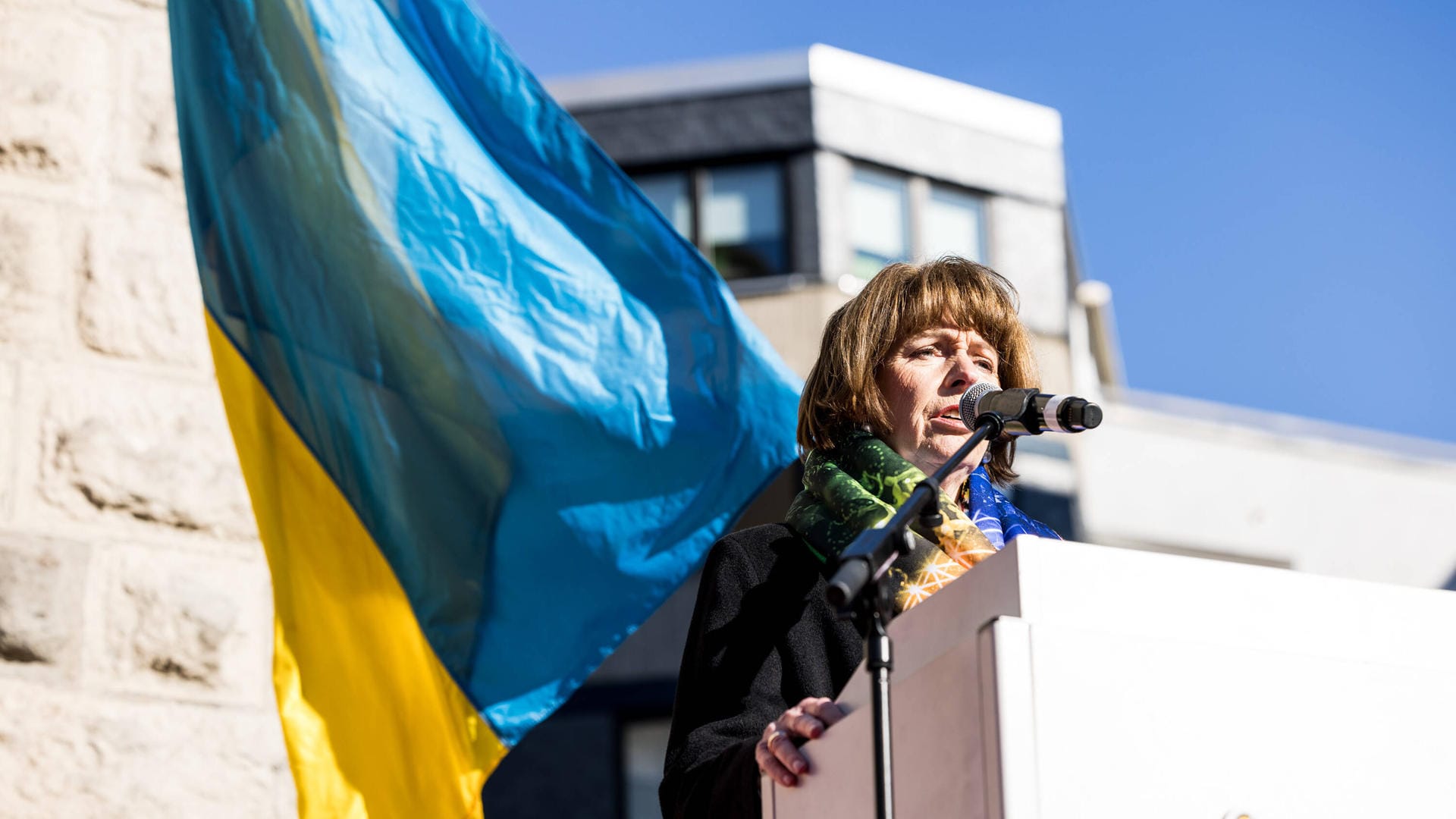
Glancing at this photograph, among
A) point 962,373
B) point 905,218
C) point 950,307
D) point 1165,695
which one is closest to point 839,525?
point 962,373

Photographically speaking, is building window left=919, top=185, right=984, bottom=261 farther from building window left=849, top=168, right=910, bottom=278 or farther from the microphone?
the microphone

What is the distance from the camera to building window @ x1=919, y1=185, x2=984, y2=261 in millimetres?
18422

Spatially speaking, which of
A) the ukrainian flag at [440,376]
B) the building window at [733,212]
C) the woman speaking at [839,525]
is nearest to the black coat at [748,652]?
the woman speaking at [839,525]

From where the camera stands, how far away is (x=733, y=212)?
1795 centimetres

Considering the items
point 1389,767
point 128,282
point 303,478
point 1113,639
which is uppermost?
point 128,282

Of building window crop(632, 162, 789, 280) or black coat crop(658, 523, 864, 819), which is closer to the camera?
black coat crop(658, 523, 864, 819)

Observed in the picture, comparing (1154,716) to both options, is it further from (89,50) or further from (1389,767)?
(89,50)

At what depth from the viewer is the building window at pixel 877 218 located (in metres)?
18.1

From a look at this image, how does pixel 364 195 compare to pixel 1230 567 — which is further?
pixel 364 195

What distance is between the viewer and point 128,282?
403cm

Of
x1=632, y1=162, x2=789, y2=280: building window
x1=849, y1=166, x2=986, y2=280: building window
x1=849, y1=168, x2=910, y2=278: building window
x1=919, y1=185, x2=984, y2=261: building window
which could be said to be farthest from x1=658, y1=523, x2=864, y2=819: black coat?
x1=919, y1=185, x2=984, y2=261: building window

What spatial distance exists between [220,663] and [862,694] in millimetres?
1884

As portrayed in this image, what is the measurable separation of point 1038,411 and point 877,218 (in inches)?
604

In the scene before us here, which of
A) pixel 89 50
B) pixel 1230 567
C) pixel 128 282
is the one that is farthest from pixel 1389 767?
pixel 89 50
